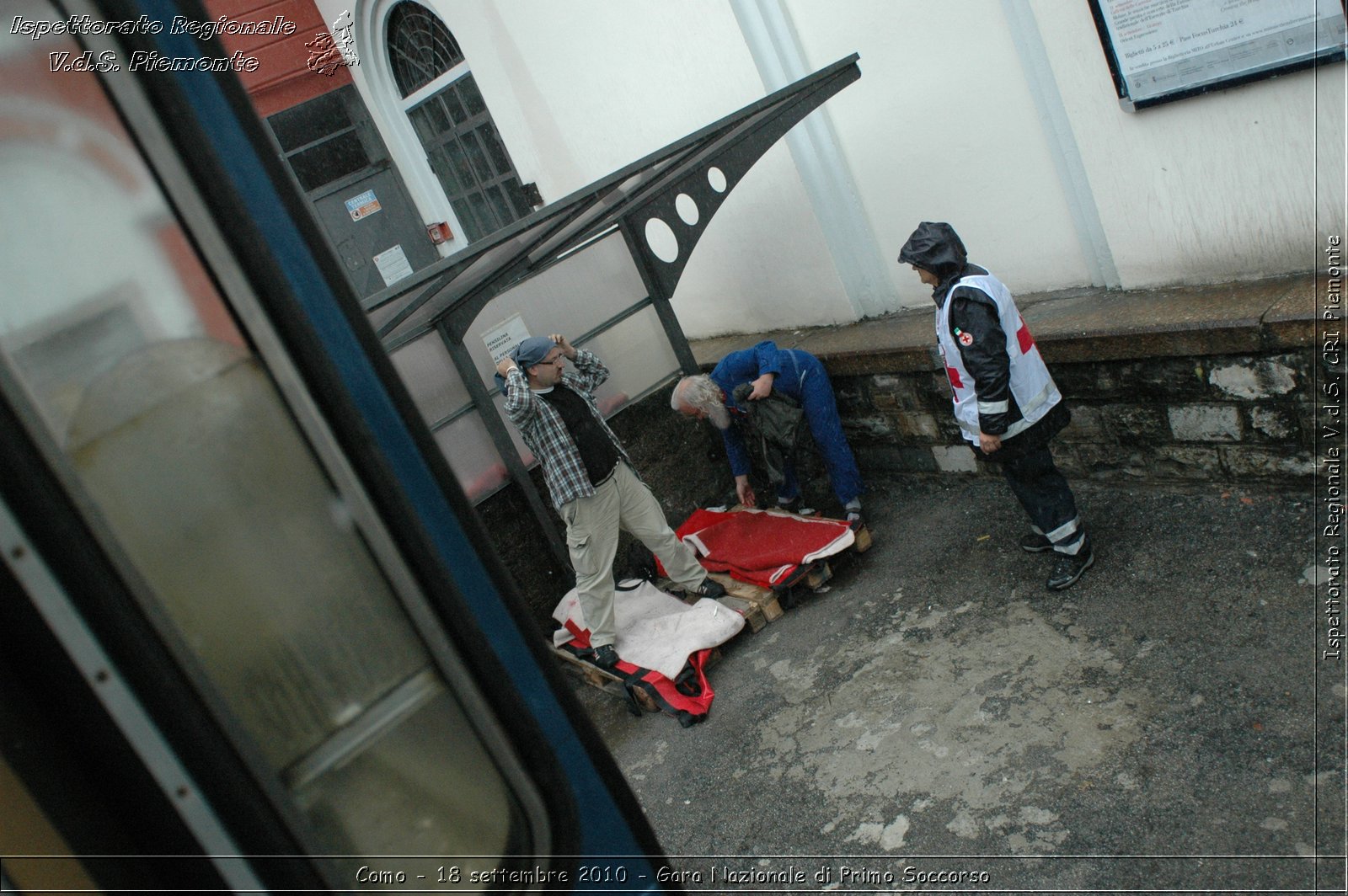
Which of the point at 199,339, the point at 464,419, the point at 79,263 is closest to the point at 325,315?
the point at 199,339

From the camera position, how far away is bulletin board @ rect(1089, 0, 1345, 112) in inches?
146

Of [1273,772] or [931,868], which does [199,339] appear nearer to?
[931,868]

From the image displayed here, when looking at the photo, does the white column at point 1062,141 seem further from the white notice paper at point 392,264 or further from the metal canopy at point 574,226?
the white notice paper at point 392,264

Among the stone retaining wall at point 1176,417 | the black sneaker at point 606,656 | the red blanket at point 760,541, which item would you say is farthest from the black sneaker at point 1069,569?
the black sneaker at point 606,656

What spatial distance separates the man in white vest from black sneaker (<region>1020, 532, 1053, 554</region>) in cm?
30

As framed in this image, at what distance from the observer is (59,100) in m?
1.33

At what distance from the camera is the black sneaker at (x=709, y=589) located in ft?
18.1

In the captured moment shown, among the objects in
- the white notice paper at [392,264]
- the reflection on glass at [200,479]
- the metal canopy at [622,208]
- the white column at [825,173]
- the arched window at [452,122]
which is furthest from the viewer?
the white notice paper at [392,264]

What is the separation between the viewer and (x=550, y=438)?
5094 mm

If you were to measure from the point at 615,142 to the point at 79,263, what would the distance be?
256 inches

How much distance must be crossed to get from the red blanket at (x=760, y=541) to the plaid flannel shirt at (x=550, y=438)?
101 cm

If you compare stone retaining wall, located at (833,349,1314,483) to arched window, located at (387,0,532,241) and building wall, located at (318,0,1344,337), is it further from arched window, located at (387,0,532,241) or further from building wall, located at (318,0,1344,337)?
arched window, located at (387,0,532,241)

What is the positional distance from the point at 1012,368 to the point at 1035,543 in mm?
1065

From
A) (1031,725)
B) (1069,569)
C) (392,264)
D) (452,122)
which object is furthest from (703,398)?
(392,264)
